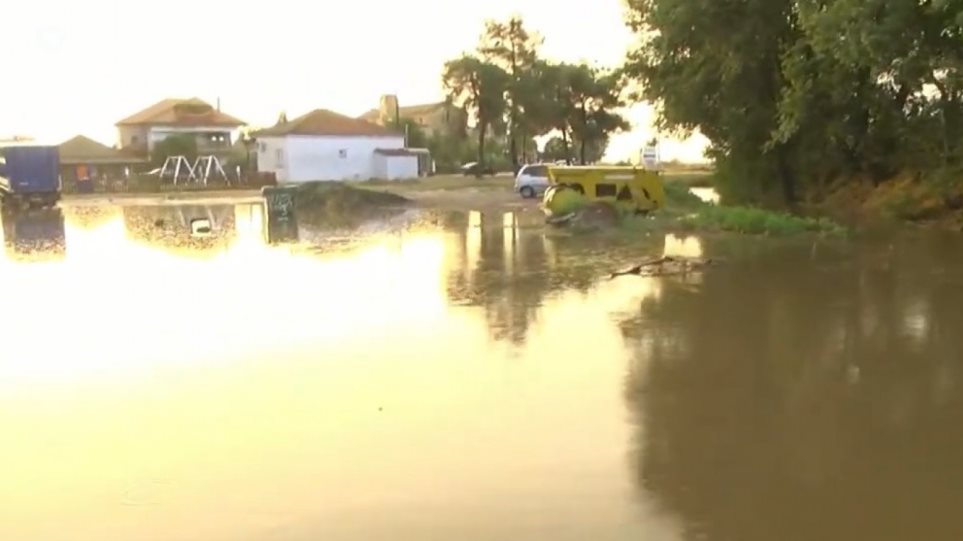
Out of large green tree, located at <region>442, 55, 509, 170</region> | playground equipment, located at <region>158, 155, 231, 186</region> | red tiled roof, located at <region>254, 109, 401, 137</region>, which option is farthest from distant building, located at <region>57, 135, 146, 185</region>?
large green tree, located at <region>442, 55, 509, 170</region>

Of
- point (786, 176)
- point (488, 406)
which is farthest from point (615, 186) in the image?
point (488, 406)

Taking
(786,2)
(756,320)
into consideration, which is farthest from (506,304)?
(786,2)

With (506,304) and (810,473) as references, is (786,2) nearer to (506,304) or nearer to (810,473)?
(506,304)

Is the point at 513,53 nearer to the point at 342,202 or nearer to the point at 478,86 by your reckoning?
the point at 478,86

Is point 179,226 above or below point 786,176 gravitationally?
below

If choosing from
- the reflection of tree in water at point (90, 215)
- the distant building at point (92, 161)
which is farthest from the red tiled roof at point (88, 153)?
the reflection of tree in water at point (90, 215)

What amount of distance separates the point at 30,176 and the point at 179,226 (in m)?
14.2

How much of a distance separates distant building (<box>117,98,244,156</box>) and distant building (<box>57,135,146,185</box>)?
154 centimetres

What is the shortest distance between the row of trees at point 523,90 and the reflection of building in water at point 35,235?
24.5 m

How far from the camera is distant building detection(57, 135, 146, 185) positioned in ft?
196

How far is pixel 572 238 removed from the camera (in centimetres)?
2381

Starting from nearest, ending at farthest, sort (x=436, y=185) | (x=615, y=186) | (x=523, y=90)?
(x=615, y=186) < (x=436, y=185) < (x=523, y=90)

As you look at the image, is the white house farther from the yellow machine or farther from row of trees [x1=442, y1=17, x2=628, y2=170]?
the yellow machine

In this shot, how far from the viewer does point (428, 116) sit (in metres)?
96.1
